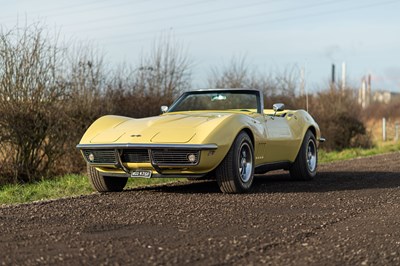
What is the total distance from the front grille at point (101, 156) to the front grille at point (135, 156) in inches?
5.0

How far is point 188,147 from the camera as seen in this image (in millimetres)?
7523

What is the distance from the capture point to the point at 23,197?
8.63 metres

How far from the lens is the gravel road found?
4.46 metres

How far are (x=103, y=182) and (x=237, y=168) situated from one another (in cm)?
176

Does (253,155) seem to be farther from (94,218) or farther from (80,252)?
(80,252)

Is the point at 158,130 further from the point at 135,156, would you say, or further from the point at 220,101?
the point at 220,101

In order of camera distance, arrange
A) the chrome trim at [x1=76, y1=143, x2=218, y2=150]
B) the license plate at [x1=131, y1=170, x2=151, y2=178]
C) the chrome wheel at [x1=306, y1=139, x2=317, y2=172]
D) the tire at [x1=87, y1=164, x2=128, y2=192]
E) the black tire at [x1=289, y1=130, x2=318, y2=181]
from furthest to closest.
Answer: the chrome wheel at [x1=306, y1=139, x2=317, y2=172] → the black tire at [x1=289, y1=130, x2=318, y2=181] → the tire at [x1=87, y1=164, x2=128, y2=192] → the license plate at [x1=131, y1=170, x2=151, y2=178] → the chrome trim at [x1=76, y1=143, x2=218, y2=150]

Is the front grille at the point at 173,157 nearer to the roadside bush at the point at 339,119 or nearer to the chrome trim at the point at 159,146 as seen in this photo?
the chrome trim at the point at 159,146

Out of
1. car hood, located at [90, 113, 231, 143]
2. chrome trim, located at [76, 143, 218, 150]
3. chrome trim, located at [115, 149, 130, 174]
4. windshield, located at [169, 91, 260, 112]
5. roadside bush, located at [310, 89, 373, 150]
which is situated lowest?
roadside bush, located at [310, 89, 373, 150]

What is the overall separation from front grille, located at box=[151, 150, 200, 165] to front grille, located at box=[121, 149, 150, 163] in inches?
4.5

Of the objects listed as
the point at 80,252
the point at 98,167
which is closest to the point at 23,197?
the point at 98,167

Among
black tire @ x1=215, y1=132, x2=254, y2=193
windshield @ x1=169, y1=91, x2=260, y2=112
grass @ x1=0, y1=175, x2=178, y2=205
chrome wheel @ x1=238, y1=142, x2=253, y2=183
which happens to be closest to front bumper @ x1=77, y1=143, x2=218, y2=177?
black tire @ x1=215, y1=132, x2=254, y2=193

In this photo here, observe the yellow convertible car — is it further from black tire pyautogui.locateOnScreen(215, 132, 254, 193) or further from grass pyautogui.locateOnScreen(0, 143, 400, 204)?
grass pyautogui.locateOnScreen(0, 143, 400, 204)

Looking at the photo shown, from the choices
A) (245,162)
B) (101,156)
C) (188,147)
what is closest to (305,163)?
(245,162)
